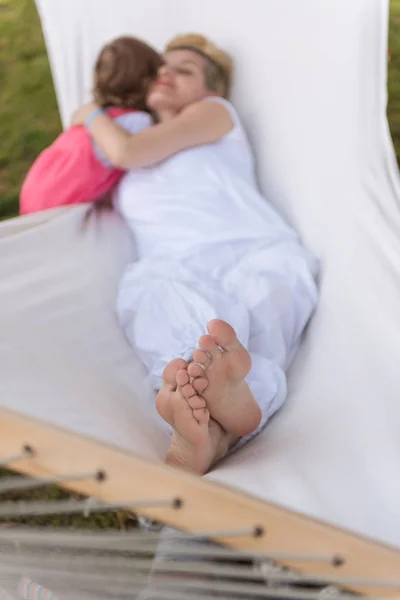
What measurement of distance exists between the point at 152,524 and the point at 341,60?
843 millimetres

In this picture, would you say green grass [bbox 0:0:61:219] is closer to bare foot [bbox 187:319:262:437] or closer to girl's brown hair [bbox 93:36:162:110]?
girl's brown hair [bbox 93:36:162:110]

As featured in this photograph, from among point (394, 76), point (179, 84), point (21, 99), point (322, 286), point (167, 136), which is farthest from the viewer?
point (21, 99)

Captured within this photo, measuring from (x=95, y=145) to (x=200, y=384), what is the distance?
2.34ft

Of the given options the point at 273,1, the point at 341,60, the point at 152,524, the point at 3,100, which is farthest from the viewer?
the point at 3,100

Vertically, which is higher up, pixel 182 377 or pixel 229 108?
pixel 229 108

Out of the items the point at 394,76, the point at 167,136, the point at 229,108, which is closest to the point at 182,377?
the point at 167,136

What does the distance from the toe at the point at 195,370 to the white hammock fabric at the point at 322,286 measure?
0.39 ft

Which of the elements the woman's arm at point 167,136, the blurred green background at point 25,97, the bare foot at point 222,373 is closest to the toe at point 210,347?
the bare foot at point 222,373

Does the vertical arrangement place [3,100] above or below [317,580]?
below

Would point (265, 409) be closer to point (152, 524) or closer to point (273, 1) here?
point (152, 524)

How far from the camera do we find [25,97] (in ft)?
7.09

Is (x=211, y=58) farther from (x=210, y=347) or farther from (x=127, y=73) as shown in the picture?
(x=210, y=347)

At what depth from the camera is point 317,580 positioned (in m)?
0.46

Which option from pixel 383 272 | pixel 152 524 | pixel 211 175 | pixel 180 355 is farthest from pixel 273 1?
pixel 152 524
